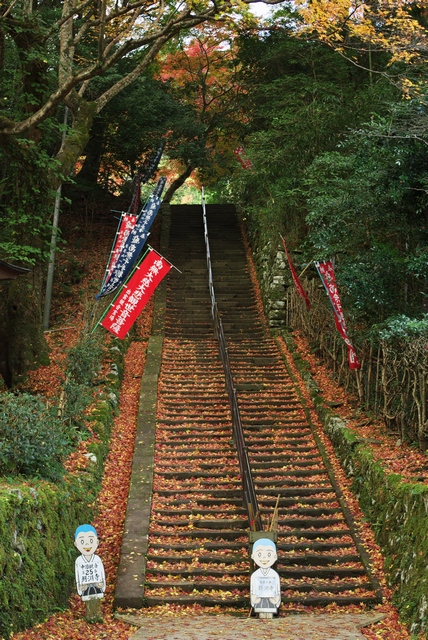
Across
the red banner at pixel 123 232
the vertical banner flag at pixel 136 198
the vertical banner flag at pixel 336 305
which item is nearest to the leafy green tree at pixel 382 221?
the vertical banner flag at pixel 336 305

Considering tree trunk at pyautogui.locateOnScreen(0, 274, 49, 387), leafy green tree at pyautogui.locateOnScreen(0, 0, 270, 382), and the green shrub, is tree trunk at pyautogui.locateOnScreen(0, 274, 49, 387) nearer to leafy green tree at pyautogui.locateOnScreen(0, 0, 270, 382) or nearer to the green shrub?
leafy green tree at pyautogui.locateOnScreen(0, 0, 270, 382)

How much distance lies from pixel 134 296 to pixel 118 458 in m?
3.74

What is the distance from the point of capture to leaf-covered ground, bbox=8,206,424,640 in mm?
7820

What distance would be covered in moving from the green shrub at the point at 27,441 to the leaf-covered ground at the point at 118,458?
1365 mm

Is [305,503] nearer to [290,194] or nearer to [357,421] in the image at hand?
[357,421]

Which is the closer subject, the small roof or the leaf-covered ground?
the leaf-covered ground

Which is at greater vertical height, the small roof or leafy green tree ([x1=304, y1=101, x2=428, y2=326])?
leafy green tree ([x1=304, y1=101, x2=428, y2=326])

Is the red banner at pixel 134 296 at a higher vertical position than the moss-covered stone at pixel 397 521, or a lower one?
higher

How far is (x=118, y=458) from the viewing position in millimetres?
12305

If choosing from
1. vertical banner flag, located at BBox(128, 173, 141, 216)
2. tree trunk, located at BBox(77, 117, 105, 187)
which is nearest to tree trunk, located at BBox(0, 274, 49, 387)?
vertical banner flag, located at BBox(128, 173, 141, 216)

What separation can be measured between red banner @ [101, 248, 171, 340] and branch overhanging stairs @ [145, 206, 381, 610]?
70.7 inches

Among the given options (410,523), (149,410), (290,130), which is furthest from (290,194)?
(410,523)

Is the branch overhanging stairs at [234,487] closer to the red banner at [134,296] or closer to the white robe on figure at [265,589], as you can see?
the white robe on figure at [265,589]

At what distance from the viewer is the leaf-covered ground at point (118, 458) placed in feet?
25.7
